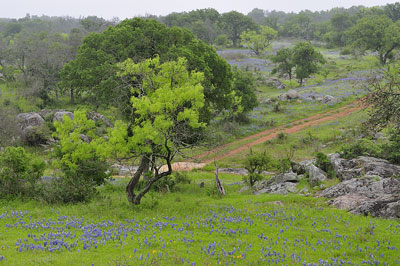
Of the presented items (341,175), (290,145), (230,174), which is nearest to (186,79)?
(341,175)

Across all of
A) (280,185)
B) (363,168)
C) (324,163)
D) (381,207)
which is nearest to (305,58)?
(324,163)

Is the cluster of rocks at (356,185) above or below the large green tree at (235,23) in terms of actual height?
below

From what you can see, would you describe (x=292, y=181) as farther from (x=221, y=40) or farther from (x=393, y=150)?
(x=221, y=40)

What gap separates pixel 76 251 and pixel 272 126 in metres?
39.5

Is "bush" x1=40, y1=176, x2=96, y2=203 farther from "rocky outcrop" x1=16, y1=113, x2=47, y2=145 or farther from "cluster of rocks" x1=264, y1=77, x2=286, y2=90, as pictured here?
"cluster of rocks" x1=264, y1=77, x2=286, y2=90

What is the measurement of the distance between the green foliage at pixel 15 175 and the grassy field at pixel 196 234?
148 cm

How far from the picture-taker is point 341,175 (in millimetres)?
19344

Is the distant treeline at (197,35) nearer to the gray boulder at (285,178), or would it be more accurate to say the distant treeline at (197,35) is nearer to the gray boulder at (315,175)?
the gray boulder at (285,178)

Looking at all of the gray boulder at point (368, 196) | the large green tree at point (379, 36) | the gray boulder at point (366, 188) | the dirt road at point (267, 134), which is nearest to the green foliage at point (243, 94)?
the dirt road at point (267, 134)

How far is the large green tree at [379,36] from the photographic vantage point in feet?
251

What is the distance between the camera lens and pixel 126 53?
21891 millimetres

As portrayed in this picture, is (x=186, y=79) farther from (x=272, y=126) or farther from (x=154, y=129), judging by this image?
(x=272, y=126)

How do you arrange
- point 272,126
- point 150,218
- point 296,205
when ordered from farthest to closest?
point 272,126, point 296,205, point 150,218

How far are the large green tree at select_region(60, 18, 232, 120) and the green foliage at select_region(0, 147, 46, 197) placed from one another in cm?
614
